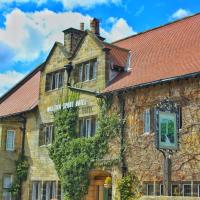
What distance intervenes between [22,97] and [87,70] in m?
8.64

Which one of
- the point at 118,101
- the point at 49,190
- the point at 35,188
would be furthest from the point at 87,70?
the point at 35,188

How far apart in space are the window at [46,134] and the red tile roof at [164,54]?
610 cm

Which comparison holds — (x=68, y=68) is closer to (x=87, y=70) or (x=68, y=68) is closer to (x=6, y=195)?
(x=87, y=70)

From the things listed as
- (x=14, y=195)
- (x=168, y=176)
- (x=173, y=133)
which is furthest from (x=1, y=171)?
(x=173, y=133)

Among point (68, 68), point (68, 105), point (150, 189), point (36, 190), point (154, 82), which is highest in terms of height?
point (68, 68)

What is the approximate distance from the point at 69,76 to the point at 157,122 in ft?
39.1

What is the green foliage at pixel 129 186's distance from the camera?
2370 centimetres

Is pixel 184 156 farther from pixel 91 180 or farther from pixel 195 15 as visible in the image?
pixel 195 15

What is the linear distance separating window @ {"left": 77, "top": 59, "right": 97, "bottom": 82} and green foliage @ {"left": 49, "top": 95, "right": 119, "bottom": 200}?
1.91 metres

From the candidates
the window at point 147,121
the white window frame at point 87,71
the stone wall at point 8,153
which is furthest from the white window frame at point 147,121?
the stone wall at point 8,153

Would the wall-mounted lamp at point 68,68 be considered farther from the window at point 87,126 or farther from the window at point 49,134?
the window at point 49,134

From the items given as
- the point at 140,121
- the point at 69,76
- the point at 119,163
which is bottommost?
the point at 119,163

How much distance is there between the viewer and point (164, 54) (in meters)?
26.3

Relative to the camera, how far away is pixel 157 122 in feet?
61.8
